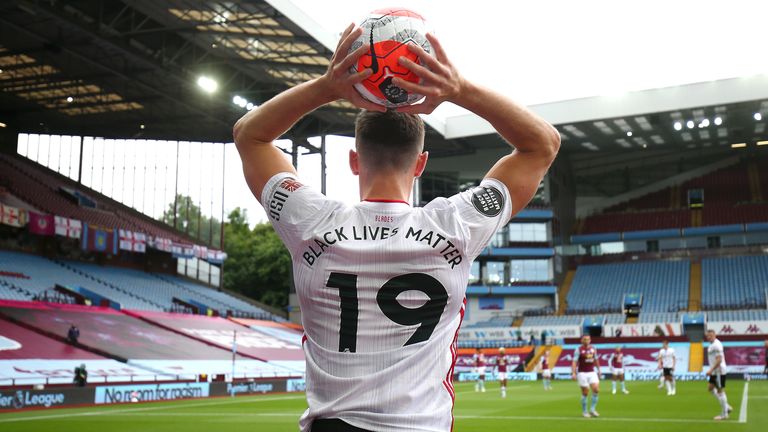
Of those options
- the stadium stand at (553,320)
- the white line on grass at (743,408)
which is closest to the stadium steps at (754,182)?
the stadium stand at (553,320)

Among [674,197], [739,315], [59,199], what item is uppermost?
[674,197]

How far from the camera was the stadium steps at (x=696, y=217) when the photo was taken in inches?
2419

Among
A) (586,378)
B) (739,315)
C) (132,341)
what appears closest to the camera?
(586,378)

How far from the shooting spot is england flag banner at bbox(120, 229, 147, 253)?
155 ft

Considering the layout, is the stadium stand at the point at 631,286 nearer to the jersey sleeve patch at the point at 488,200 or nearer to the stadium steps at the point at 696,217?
the stadium steps at the point at 696,217

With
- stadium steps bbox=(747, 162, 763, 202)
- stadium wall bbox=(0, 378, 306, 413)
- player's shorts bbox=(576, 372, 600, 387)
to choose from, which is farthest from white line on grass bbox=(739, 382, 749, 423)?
stadium steps bbox=(747, 162, 763, 202)

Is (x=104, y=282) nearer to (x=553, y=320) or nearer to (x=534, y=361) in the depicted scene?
(x=534, y=361)

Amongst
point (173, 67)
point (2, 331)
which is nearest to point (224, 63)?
point (173, 67)

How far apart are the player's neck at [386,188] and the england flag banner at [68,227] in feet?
144

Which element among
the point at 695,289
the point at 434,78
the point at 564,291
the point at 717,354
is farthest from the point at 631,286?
the point at 434,78

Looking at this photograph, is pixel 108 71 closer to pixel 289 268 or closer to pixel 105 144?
pixel 105 144

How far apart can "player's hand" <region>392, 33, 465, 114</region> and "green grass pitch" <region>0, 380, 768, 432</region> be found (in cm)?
1474

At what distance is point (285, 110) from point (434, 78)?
586 millimetres

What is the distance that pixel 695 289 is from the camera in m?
55.4
